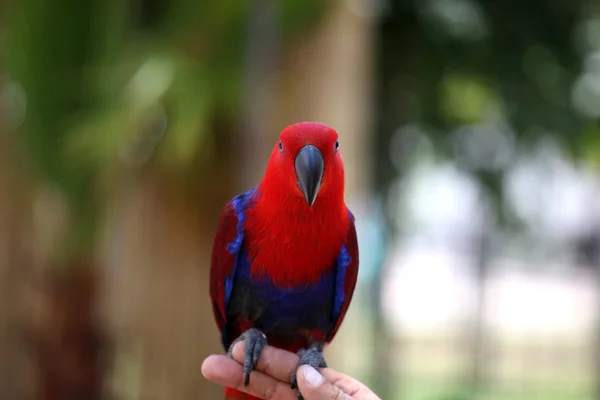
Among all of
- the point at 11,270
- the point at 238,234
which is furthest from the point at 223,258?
the point at 11,270

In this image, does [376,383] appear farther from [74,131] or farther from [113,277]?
[74,131]

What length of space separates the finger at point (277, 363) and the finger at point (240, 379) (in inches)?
0.6

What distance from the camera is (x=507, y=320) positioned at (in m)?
8.87

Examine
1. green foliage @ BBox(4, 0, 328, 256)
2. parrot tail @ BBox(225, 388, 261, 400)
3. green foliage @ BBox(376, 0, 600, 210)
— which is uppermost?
green foliage @ BBox(376, 0, 600, 210)

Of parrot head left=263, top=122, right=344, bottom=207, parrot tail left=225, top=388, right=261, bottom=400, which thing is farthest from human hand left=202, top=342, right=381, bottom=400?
parrot head left=263, top=122, right=344, bottom=207

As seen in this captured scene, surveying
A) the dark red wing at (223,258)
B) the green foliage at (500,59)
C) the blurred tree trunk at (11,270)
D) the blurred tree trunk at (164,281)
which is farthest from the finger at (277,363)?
the green foliage at (500,59)

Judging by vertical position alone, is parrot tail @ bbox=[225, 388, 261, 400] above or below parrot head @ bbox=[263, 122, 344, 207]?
below

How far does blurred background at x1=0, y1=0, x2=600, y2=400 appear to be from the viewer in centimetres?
307

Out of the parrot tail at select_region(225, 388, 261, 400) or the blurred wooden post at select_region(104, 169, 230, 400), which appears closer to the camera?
the parrot tail at select_region(225, 388, 261, 400)

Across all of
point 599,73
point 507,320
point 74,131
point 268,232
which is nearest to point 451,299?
point 507,320

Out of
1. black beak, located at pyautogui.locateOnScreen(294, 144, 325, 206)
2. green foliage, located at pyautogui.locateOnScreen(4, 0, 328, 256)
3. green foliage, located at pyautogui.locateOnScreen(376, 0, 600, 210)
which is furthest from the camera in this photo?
green foliage, located at pyautogui.locateOnScreen(376, 0, 600, 210)

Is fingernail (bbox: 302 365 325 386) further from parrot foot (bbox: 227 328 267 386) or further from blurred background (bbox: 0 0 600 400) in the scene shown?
blurred background (bbox: 0 0 600 400)

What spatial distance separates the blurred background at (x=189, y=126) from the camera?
3.07 m

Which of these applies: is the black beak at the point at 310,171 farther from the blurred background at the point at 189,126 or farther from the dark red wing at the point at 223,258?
the blurred background at the point at 189,126
